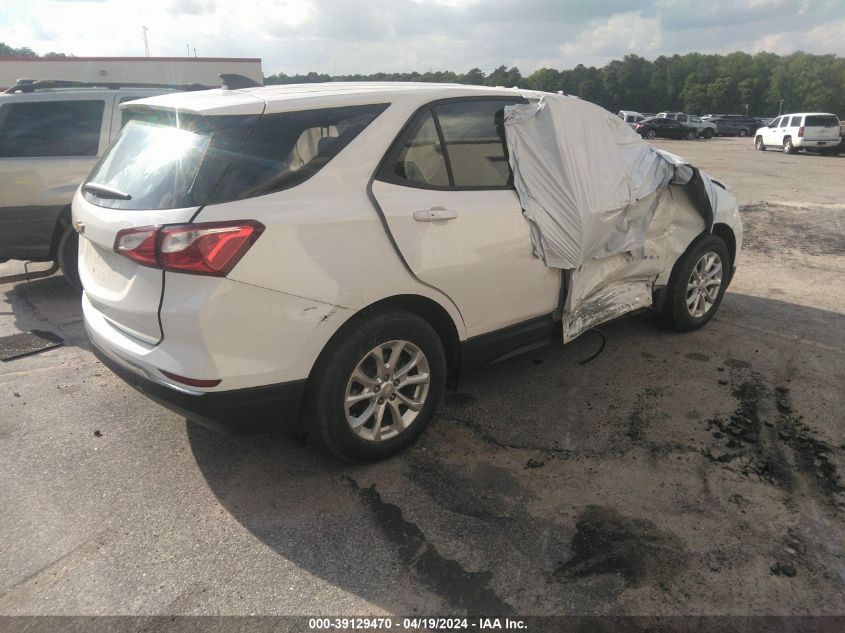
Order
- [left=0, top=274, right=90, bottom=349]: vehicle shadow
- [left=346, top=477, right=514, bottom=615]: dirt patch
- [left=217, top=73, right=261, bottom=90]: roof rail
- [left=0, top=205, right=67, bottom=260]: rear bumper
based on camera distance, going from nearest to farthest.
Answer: [left=346, top=477, right=514, bottom=615]: dirt patch → [left=217, top=73, right=261, bottom=90]: roof rail → [left=0, top=274, right=90, bottom=349]: vehicle shadow → [left=0, top=205, right=67, bottom=260]: rear bumper

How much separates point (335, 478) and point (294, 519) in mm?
351

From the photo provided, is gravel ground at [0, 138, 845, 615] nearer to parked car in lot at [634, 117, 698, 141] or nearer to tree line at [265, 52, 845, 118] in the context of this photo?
parked car in lot at [634, 117, 698, 141]

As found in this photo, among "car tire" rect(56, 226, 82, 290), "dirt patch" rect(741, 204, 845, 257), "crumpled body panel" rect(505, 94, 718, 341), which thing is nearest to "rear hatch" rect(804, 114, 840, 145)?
"dirt patch" rect(741, 204, 845, 257)

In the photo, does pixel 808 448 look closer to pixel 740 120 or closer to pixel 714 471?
pixel 714 471

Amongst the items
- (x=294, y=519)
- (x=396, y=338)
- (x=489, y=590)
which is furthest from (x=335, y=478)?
(x=489, y=590)

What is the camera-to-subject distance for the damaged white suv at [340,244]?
2.58m

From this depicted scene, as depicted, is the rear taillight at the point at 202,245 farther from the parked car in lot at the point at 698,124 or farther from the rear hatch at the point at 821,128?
the parked car in lot at the point at 698,124

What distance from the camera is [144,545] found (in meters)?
2.65

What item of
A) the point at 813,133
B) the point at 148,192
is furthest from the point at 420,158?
the point at 813,133

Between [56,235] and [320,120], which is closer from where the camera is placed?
[320,120]

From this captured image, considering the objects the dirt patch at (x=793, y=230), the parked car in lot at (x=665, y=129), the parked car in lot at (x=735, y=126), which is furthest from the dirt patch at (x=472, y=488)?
the parked car in lot at (x=735, y=126)

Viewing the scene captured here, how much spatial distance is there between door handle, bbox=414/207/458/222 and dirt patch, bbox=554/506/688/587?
1.55 metres

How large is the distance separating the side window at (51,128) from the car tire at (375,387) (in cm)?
442

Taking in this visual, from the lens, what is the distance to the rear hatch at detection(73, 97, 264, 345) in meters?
2.62
